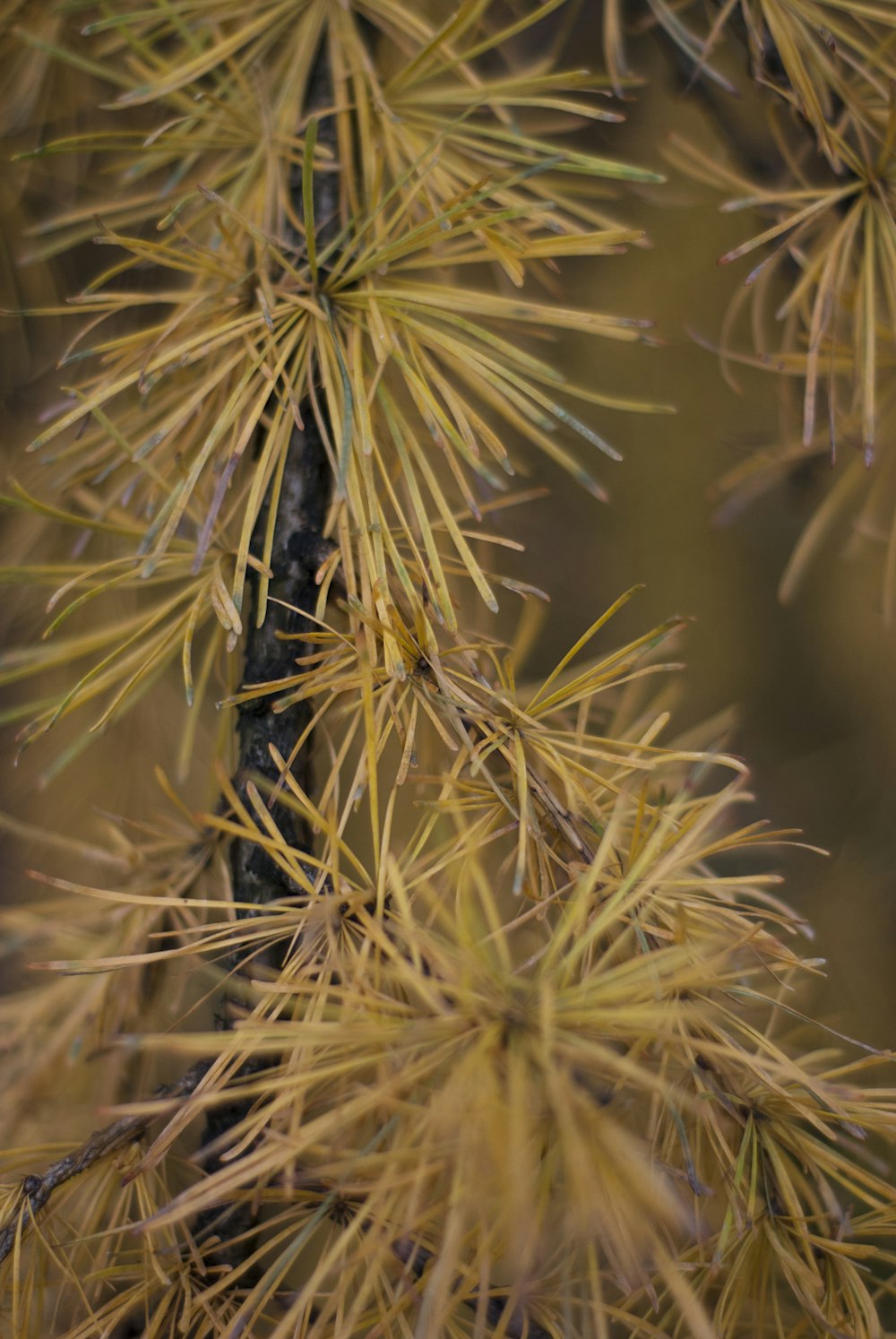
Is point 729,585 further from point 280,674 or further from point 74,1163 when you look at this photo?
point 74,1163

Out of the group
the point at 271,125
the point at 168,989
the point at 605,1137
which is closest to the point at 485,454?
the point at 271,125

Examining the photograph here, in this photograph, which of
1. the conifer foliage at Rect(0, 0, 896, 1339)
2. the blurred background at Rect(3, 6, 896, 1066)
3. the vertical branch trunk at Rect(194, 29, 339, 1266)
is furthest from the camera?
the blurred background at Rect(3, 6, 896, 1066)

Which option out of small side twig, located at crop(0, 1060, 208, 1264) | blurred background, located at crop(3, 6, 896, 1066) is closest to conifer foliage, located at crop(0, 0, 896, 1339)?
small side twig, located at crop(0, 1060, 208, 1264)

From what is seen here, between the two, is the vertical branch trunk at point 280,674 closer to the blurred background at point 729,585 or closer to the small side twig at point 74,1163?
the small side twig at point 74,1163

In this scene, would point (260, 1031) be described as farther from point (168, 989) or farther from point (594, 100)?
point (594, 100)

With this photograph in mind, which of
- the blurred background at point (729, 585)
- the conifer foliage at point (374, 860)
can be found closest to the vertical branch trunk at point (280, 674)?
the conifer foliage at point (374, 860)

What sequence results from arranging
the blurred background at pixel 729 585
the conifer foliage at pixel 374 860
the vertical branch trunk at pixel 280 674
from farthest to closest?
1. the blurred background at pixel 729 585
2. the vertical branch trunk at pixel 280 674
3. the conifer foliage at pixel 374 860

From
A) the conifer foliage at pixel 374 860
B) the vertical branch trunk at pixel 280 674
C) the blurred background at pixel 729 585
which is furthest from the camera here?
the blurred background at pixel 729 585

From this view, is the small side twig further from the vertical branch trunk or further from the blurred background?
the blurred background
